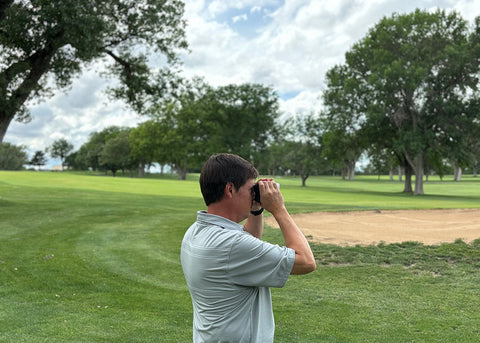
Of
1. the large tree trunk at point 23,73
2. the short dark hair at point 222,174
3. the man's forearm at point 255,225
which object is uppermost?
the large tree trunk at point 23,73

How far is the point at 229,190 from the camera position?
2.14 m

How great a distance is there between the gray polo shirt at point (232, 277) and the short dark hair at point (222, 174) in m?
0.14

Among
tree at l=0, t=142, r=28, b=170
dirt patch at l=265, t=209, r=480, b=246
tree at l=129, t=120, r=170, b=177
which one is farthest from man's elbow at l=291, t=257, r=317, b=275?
tree at l=0, t=142, r=28, b=170

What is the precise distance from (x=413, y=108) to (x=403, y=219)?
22.4 m

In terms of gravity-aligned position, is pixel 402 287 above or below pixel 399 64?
below

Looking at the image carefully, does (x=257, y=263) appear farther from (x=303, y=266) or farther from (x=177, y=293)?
(x=177, y=293)

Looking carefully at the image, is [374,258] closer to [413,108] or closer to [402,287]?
[402,287]

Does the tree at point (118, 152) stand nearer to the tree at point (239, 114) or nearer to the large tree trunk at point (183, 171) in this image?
the large tree trunk at point (183, 171)

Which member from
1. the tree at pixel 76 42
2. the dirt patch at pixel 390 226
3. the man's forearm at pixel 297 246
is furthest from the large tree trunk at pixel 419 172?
the man's forearm at pixel 297 246

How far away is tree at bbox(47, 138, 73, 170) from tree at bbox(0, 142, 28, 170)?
357 inches

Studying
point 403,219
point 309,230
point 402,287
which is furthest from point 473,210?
point 402,287

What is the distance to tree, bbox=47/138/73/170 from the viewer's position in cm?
14288

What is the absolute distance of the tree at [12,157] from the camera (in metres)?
125

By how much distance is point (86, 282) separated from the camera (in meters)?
7.34
